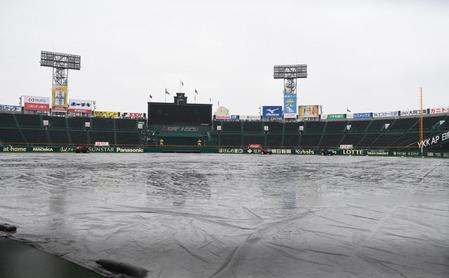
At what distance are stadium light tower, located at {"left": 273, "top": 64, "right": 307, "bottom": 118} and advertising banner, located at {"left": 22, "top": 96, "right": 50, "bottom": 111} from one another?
180 feet

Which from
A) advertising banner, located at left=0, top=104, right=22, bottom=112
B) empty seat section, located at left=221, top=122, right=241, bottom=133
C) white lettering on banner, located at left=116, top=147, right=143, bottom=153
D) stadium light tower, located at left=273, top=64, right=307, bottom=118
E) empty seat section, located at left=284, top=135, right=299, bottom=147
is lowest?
white lettering on banner, located at left=116, top=147, right=143, bottom=153

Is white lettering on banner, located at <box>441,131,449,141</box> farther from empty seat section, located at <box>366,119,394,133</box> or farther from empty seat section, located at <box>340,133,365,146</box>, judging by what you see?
empty seat section, located at <box>340,133,365,146</box>

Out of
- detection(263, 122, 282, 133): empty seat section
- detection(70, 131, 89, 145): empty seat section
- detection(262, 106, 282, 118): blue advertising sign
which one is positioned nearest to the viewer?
detection(70, 131, 89, 145): empty seat section

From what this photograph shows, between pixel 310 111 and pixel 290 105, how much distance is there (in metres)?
5.23

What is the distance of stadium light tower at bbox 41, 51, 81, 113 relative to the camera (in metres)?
72.6

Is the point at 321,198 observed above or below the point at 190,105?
below

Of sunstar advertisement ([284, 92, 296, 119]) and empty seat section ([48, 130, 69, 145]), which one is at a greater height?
sunstar advertisement ([284, 92, 296, 119])

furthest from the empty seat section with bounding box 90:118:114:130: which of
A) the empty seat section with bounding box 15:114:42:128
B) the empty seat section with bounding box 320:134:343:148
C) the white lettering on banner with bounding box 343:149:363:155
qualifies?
the white lettering on banner with bounding box 343:149:363:155

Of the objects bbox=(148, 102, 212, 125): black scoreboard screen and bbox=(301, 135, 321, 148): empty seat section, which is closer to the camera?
bbox=(148, 102, 212, 125): black scoreboard screen

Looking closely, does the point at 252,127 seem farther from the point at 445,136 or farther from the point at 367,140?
the point at 445,136

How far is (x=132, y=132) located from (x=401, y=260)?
2910 inches

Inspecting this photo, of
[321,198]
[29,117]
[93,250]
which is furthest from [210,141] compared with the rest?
[93,250]

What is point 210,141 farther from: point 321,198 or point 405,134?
point 321,198

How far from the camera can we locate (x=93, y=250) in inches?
212
